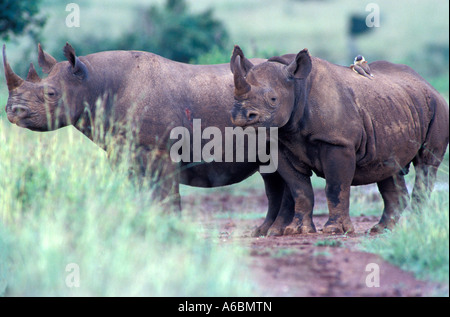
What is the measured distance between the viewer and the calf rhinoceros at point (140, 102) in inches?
322

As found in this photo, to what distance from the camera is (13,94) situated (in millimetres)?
8180

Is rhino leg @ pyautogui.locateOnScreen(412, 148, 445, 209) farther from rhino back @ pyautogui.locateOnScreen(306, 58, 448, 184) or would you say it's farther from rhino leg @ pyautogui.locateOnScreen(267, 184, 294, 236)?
rhino leg @ pyautogui.locateOnScreen(267, 184, 294, 236)

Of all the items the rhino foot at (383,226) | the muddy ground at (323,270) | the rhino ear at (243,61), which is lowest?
the muddy ground at (323,270)

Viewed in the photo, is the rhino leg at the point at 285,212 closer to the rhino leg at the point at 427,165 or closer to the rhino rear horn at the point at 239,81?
the rhino leg at the point at 427,165

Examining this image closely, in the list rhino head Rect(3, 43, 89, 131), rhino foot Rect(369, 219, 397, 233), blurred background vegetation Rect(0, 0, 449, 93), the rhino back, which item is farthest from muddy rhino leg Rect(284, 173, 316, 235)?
blurred background vegetation Rect(0, 0, 449, 93)

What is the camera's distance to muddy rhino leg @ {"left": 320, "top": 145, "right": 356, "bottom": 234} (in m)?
7.99

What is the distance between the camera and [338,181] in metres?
8.03

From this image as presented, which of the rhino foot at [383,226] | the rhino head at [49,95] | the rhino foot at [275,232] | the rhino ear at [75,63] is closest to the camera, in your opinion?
the rhino head at [49,95]

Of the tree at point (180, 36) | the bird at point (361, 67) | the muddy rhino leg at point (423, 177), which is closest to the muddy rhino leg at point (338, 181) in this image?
the muddy rhino leg at point (423, 177)

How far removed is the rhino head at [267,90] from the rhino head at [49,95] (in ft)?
5.83

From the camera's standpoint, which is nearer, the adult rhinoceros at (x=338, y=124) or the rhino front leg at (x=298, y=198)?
the adult rhinoceros at (x=338, y=124)

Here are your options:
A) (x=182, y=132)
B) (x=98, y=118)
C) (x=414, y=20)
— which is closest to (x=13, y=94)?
(x=98, y=118)
